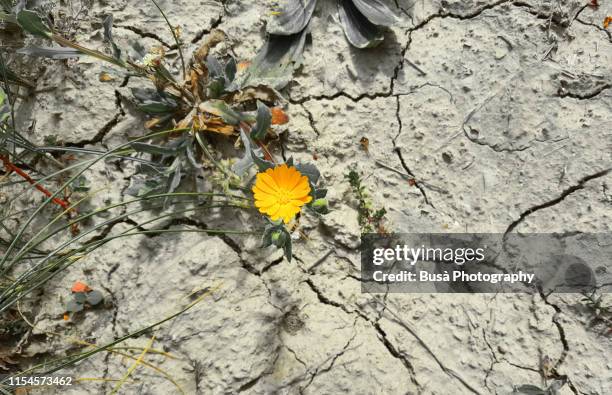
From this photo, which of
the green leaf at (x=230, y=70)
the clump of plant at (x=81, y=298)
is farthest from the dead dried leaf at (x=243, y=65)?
the clump of plant at (x=81, y=298)

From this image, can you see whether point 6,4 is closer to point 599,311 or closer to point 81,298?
point 81,298

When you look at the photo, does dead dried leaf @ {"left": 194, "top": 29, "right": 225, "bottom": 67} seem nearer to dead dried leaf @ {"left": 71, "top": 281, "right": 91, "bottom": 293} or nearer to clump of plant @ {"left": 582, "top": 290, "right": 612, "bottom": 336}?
dead dried leaf @ {"left": 71, "top": 281, "right": 91, "bottom": 293}

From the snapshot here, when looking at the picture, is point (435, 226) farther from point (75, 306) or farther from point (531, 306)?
point (75, 306)

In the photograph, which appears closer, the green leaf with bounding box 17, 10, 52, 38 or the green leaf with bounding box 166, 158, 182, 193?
the green leaf with bounding box 17, 10, 52, 38

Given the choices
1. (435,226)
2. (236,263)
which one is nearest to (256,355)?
(236,263)

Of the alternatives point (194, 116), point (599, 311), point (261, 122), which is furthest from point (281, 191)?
point (599, 311)

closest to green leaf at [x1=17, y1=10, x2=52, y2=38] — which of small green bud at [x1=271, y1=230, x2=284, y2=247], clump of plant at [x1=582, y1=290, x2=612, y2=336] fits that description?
small green bud at [x1=271, y1=230, x2=284, y2=247]
